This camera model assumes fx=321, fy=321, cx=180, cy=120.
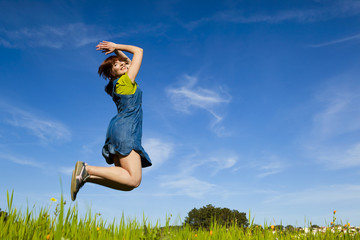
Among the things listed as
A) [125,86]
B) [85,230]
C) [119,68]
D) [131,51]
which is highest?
[131,51]

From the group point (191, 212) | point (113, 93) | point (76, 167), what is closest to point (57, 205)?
point (76, 167)

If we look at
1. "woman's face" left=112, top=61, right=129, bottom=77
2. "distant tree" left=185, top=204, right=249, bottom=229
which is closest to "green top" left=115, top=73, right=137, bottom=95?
"woman's face" left=112, top=61, right=129, bottom=77

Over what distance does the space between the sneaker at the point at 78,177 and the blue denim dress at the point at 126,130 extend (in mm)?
523

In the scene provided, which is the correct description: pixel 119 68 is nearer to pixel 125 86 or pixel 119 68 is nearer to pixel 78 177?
pixel 125 86

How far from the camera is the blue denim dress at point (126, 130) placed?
473 cm

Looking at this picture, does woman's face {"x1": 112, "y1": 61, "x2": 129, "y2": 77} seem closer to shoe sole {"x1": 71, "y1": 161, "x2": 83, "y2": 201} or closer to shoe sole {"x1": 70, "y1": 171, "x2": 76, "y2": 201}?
shoe sole {"x1": 71, "y1": 161, "x2": 83, "y2": 201}

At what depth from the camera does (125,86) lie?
5.07m

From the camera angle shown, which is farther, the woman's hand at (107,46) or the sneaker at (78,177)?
the woman's hand at (107,46)

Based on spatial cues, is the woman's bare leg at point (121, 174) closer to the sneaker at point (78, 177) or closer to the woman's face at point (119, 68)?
the sneaker at point (78, 177)

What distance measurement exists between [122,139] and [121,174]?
51 cm

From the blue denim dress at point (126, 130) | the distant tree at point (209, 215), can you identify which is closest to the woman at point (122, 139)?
the blue denim dress at point (126, 130)

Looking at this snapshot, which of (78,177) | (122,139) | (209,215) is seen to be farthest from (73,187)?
(209,215)

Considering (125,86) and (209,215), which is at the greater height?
(125,86)

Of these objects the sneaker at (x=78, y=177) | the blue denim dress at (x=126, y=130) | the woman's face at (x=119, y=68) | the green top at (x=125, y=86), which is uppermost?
the woman's face at (x=119, y=68)
